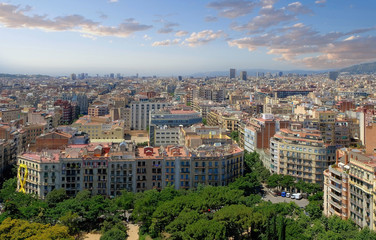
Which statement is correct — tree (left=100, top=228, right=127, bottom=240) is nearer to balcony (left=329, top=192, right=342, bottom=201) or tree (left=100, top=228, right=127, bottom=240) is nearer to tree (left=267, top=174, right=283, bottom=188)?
balcony (left=329, top=192, right=342, bottom=201)

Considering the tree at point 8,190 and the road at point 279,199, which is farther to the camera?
the road at point 279,199


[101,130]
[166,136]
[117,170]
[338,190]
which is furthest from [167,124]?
[338,190]

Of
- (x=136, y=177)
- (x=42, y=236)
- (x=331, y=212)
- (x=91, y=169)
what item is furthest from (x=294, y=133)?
(x=42, y=236)

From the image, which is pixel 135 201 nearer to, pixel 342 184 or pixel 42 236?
pixel 42 236

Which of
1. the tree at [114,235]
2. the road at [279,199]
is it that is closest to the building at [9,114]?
the tree at [114,235]

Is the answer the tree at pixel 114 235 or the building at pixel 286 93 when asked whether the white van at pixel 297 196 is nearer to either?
the tree at pixel 114 235

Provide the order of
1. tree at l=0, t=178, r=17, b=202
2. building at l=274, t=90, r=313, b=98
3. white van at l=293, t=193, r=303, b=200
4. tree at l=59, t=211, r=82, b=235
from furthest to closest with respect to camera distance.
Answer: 1. building at l=274, t=90, r=313, b=98
2. white van at l=293, t=193, r=303, b=200
3. tree at l=0, t=178, r=17, b=202
4. tree at l=59, t=211, r=82, b=235

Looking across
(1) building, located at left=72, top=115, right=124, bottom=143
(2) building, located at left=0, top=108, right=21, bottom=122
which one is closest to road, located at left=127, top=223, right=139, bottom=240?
(1) building, located at left=72, top=115, right=124, bottom=143

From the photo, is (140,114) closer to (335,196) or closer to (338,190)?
(335,196)
